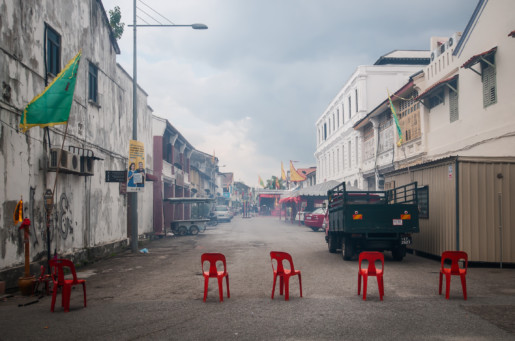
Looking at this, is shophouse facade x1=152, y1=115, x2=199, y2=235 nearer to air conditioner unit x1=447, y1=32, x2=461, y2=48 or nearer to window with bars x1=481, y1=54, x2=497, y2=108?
air conditioner unit x1=447, y1=32, x2=461, y2=48

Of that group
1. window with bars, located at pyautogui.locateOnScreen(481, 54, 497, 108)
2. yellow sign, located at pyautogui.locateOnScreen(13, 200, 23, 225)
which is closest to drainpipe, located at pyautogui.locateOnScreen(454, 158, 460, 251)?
window with bars, located at pyautogui.locateOnScreen(481, 54, 497, 108)

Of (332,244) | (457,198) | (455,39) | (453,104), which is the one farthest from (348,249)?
(455,39)

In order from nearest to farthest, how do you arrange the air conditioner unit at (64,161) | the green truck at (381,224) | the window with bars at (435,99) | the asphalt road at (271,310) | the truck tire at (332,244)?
1. the asphalt road at (271,310)
2. the air conditioner unit at (64,161)
3. the green truck at (381,224)
4. the truck tire at (332,244)
5. the window with bars at (435,99)

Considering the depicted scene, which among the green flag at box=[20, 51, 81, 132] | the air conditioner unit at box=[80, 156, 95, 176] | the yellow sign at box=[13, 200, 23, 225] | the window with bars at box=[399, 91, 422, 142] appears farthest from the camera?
the window with bars at box=[399, 91, 422, 142]

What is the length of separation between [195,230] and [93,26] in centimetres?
1498

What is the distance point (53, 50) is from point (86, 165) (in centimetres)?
333

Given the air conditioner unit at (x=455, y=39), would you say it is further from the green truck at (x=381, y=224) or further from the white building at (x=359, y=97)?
the white building at (x=359, y=97)

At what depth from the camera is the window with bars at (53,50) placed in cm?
1138

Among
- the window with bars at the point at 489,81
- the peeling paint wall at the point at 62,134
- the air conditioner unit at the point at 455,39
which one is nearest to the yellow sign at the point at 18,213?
the peeling paint wall at the point at 62,134

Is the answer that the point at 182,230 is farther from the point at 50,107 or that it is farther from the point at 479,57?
the point at 50,107

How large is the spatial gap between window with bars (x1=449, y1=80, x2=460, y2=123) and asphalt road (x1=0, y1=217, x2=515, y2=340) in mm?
8813

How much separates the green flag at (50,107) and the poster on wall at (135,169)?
259 inches

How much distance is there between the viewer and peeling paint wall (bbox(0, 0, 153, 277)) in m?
9.27

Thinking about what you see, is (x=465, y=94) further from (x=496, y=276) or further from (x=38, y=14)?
(x=38, y=14)
